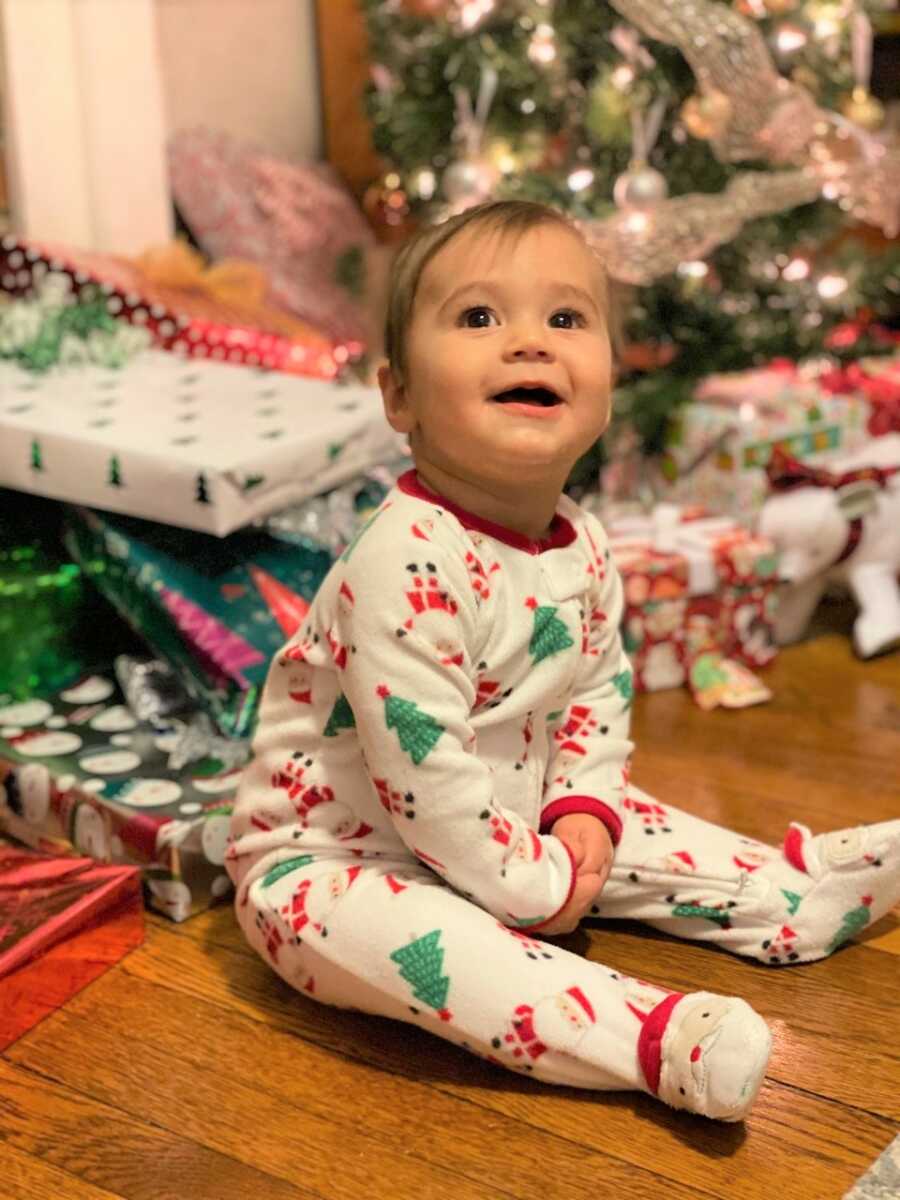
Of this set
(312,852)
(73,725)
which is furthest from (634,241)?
(312,852)

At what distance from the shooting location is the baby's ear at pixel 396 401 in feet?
3.34

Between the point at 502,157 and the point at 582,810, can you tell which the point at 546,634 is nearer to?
the point at 582,810

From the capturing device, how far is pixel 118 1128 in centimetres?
94

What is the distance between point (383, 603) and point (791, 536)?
91 cm

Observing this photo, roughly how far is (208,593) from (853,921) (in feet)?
2.24

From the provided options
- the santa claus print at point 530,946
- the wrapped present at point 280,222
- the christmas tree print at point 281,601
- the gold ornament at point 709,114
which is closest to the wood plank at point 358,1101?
the santa claus print at point 530,946

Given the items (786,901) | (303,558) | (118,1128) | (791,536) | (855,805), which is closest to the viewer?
(118,1128)

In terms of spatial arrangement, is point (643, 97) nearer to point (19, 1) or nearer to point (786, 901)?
point (19, 1)

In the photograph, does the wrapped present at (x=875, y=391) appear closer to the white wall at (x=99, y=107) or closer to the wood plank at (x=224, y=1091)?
the white wall at (x=99, y=107)

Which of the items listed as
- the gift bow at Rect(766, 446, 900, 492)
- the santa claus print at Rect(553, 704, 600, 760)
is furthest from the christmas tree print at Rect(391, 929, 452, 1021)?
the gift bow at Rect(766, 446, 900, 492)

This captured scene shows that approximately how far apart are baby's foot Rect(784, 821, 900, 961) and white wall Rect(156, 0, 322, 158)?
6.13 feet

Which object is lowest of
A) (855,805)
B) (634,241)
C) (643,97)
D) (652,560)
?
(855,805)

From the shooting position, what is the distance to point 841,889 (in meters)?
1.10

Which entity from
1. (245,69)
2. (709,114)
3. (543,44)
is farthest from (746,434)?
(245,69)
